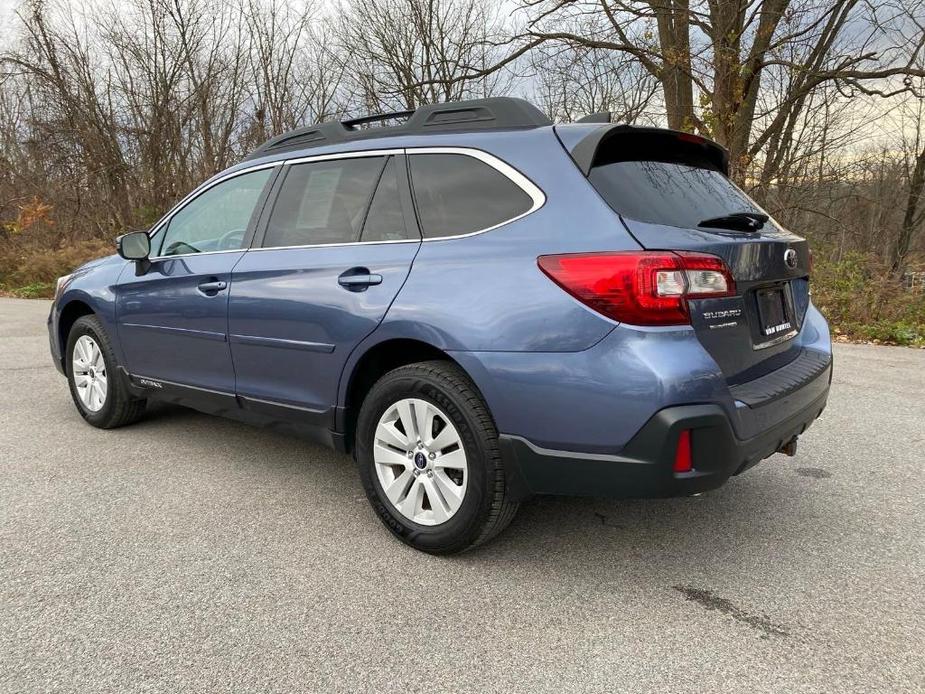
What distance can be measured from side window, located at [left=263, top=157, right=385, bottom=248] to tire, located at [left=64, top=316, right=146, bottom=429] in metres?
1.74

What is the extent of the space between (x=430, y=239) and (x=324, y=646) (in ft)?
5.16

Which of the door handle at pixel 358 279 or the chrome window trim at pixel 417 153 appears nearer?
the chrome window trim at pixel 417 153

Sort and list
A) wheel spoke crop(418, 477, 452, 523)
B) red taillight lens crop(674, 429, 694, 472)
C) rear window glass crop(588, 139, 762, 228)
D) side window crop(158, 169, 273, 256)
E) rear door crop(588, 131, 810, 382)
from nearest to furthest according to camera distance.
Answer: red taillight lens crop(674, 429, 694, 472), rear door crop(588, 131, 810, 382), rear window glass crop(588, 139, 762, 228), wheel spoke crop(418, 477, 452, 523), side window crop(158, 169, 273, 256)

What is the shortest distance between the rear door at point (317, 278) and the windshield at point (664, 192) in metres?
0.84

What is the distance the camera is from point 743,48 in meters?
12.3

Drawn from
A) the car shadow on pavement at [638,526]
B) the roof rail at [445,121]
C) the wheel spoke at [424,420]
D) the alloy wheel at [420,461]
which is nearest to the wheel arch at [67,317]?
the car shadow on pavement at [638,526]

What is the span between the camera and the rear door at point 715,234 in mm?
2383

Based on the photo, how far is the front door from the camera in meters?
3.64

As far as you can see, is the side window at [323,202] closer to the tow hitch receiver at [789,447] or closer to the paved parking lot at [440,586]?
the paved parking lot at [440,586]

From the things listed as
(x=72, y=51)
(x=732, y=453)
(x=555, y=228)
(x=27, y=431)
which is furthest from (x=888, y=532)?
(x=72, y=51)

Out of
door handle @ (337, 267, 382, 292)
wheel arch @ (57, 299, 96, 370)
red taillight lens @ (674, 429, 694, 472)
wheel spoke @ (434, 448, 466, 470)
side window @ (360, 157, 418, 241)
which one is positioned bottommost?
wheel spoke @ (434, 448, 466, 470)

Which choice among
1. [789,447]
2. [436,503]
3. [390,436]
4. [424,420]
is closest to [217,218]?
[390,436]

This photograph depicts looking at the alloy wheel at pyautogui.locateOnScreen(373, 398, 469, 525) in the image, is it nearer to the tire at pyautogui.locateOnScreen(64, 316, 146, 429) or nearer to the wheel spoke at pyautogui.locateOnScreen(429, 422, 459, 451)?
the wheel spoke at pyautogui.locateOnScreen(429, 422, 459, 451)

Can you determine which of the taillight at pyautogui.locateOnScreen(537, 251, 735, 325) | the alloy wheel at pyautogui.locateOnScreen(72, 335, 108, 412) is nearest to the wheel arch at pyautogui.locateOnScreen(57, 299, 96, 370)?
the alloy wheel at pyautogui.locateOnScreen(72, 335, 108, 412)
